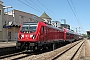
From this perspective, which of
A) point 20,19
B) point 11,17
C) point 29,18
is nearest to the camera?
point 11,17

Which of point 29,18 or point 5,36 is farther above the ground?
point 29,18

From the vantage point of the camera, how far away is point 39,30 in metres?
18.6

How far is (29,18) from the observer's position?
58344 mm

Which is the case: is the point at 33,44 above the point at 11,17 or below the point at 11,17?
below

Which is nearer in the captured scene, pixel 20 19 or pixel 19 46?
pixel 19 46

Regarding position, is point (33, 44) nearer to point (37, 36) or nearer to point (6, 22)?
point (37, 36)

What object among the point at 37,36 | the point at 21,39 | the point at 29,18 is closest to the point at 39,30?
the point at 37,36

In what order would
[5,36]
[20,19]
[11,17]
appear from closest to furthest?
[5,36], [11,17], [20,19]

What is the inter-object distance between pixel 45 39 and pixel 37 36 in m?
2.93

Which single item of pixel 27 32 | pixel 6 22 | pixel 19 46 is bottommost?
pixel 19 46

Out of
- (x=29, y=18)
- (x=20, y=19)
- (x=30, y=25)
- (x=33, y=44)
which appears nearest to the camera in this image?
(x=33, y=44)

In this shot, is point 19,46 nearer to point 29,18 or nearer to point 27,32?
point 27,32

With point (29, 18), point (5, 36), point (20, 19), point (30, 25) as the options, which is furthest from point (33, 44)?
point (29, 18)

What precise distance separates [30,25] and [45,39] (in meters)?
2.93
